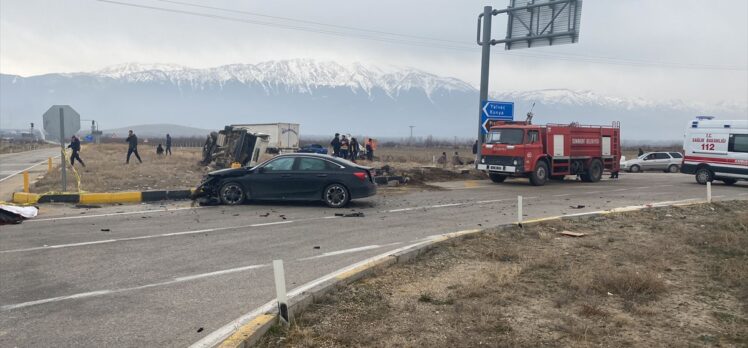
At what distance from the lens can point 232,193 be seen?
14.5 metres

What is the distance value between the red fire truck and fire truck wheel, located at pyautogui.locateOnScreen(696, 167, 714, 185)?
3.66 m

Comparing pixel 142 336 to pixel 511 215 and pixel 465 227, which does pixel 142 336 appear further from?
pixel 511 215

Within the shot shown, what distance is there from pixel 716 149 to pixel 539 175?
22.8 ft

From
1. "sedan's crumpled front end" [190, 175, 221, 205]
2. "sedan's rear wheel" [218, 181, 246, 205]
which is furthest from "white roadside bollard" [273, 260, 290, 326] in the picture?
"sedan's crumpled front end" [190, 175, 221, 205]

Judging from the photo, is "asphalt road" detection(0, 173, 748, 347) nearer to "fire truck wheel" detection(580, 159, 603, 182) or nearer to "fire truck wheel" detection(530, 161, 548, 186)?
"fire truck wheel" detection(530, 161, 548, 186)

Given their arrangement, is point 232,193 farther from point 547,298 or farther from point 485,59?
point 485,59

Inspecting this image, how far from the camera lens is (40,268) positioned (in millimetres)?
7508

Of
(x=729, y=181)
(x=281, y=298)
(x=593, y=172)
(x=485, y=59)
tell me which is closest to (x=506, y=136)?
(x=485, y=59)

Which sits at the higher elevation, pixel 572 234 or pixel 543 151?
pixel 543 151

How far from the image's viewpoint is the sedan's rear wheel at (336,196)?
1420 cm

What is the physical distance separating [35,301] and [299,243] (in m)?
4.13

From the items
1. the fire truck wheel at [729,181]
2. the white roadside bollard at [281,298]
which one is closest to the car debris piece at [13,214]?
the white roadside bollard at [281,298]

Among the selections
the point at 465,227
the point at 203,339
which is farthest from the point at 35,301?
the point at 465,227

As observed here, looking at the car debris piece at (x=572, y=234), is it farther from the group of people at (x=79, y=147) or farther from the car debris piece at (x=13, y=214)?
the group of people at (x=79, y=147)
